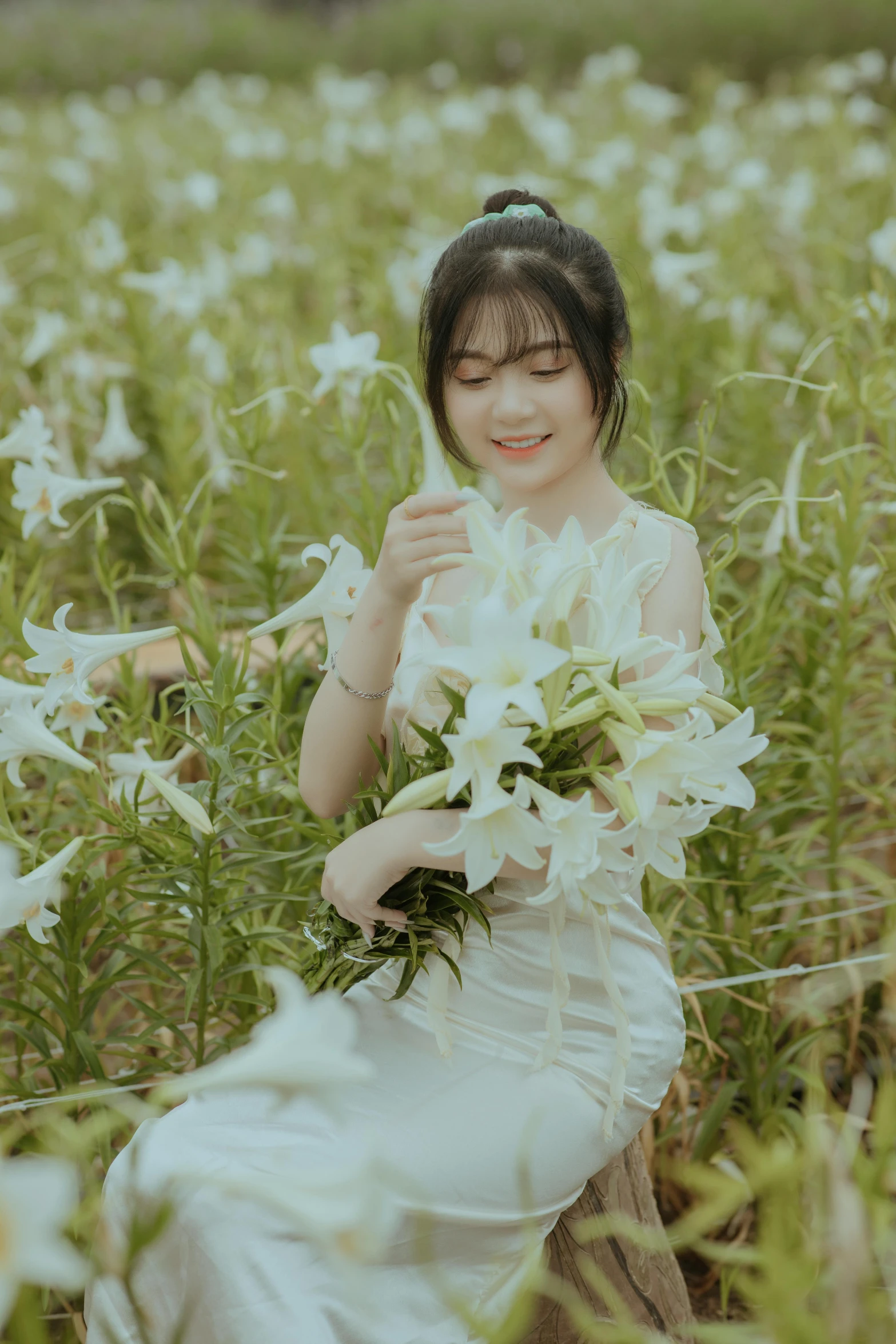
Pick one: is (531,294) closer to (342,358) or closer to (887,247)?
(342,358)

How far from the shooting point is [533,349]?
46.6 inches

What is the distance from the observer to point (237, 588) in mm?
2811

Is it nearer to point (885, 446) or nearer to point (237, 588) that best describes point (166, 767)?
point (885, 446)

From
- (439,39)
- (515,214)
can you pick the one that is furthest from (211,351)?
(439,39)

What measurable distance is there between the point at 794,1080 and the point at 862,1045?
0.49 feet

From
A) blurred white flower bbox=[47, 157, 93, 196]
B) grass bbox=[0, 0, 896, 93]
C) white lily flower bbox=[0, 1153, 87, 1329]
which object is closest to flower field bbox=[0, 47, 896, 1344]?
white lily flower bbox=[0, 1153, 87, 1329]

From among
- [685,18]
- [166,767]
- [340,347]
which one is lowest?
[166,767]

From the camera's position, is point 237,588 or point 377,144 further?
point 377,144

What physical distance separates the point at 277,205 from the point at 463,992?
3389mm

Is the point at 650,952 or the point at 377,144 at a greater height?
the point at 377,144

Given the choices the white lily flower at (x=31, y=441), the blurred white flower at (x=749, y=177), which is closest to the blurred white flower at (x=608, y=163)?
the blurred white flower at (x=749, y=177)

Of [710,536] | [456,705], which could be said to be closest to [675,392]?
[710,536]

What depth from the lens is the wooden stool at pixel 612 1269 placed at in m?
1.22

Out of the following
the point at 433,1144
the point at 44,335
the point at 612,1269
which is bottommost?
the point at 612,1269
